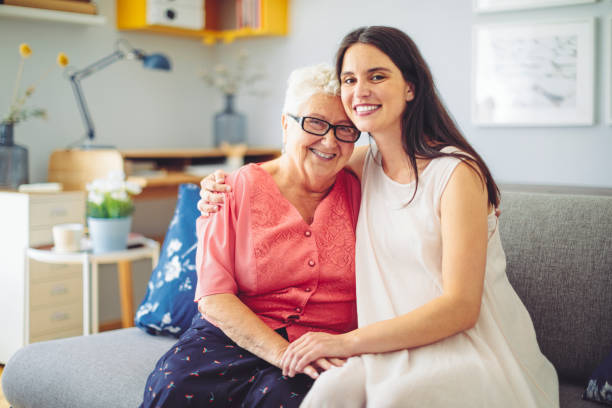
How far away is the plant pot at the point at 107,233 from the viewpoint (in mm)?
2508

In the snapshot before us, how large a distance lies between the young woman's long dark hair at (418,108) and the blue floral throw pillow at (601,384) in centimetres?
47

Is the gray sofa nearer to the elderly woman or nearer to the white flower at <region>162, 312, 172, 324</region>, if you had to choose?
the white flower at <region>162, 312, 172, 324</region>

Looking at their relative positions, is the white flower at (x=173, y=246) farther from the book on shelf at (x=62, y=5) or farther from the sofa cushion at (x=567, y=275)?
the book on shelf at (x=62, y=5)

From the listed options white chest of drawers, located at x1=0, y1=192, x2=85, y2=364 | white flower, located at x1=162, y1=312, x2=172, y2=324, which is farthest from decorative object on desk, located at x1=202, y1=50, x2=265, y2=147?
white flower, located at x1=162, y1=312, x2=172, y2=324

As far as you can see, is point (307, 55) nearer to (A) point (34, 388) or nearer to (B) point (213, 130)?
(B) point (213, 130)

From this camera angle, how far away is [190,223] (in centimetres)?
199

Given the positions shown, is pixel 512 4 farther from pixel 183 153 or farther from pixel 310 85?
pixel 183 153

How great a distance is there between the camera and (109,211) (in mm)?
2506

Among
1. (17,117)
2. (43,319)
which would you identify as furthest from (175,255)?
(17,117)

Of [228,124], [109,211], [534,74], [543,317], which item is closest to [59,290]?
[109,211]


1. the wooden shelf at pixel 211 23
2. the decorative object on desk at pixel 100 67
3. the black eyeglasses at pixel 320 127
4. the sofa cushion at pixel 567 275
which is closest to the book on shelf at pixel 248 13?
the wooden shelf at pixel 211 23

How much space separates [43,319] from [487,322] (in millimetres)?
2163

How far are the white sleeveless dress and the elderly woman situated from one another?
104 millimetres

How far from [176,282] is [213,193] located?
46cm
